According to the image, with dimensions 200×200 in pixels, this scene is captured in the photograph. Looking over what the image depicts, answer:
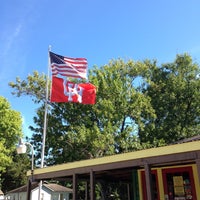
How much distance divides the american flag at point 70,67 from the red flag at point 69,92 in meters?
0.43

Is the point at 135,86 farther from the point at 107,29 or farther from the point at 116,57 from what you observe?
the point at 107,29

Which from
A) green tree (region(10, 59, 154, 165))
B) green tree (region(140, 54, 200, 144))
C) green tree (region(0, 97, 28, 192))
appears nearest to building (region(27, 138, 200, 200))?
green tree (region(10, 59, 154, 165))

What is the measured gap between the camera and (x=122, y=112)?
26922 mm

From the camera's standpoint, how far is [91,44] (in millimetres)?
21406

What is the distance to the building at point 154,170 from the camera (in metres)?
6.89

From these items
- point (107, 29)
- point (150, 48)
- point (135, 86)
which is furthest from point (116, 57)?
point (107, 29)

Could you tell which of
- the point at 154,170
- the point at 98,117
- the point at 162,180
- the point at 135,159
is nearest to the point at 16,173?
the point at 98,117

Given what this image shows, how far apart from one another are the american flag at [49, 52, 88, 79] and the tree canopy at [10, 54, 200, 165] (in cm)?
1086

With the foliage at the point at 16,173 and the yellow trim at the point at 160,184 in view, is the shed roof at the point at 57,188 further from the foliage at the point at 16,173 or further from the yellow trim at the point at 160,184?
the yellow trim at the point at 160,184

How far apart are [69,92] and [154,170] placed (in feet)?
17.3

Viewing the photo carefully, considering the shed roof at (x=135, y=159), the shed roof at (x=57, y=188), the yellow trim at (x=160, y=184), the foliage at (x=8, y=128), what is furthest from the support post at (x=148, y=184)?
the shed roof at (x=57, y=188)

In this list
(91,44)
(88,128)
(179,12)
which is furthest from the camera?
(88,128)

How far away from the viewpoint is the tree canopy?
2539 centimetres

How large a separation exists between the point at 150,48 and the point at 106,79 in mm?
6510
